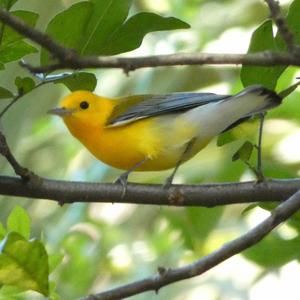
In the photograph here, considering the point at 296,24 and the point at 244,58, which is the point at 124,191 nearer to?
the point at 296,24

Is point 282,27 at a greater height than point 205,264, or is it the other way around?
point 282,27

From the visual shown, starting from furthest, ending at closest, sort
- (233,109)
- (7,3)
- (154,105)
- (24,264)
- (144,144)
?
(154,105) → (144,144) → (233,109) → (7,3) → (24,264)

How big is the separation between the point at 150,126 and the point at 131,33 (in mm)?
742

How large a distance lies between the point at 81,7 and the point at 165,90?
151cm

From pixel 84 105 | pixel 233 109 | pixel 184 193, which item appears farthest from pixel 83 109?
pixel 184 193

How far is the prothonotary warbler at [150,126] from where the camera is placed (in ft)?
6.72

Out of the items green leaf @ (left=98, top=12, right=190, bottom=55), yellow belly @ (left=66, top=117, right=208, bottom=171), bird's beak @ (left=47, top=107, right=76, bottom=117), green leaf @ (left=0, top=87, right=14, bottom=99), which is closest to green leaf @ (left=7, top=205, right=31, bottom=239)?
green leaf @ (left=0, top=87, right=14, bottom=99)

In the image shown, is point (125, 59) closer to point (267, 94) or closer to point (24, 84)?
point (24, 84)

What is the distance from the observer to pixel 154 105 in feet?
7.34

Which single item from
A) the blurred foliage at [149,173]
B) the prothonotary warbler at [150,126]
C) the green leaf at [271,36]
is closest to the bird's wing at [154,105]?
the prothonotary warbler at [150,126]

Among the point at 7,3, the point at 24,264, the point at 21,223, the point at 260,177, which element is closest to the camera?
the point at 24,264

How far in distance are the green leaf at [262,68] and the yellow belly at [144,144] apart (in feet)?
1.57

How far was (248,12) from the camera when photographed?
9.72 feet

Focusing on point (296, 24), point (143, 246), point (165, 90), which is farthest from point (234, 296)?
point (296, 24)
